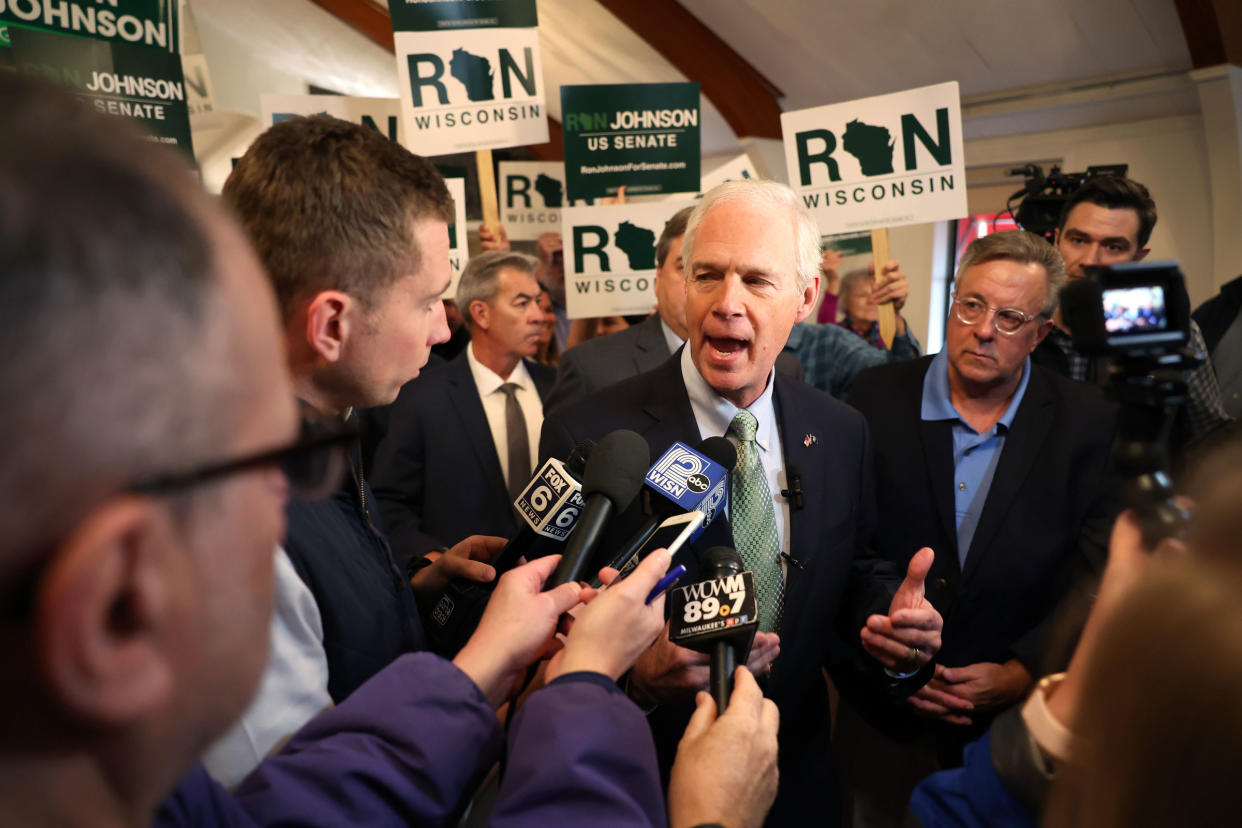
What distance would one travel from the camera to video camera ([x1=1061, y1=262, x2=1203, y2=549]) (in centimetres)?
87

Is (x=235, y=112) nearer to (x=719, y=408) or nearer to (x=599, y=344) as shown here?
(x=599, y=344)

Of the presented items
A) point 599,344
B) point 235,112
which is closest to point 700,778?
point 599,344

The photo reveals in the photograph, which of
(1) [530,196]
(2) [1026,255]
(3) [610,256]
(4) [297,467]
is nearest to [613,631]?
(4) [297,467]

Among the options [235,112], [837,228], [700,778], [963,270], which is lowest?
[700,778]

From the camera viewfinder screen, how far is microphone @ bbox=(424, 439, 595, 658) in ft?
2.72

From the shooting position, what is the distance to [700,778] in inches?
41.4

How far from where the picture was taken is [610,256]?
13.6 ft

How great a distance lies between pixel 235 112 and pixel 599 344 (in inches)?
389

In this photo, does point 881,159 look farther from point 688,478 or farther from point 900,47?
point 900,47

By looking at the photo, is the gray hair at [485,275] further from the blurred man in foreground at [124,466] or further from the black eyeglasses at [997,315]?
the blurred man in foreground at [124,466]

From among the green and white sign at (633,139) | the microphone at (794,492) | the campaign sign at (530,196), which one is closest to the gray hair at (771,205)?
the microphone at (794,492)

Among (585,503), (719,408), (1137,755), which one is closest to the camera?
(1137,755)

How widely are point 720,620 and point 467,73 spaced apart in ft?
11.1

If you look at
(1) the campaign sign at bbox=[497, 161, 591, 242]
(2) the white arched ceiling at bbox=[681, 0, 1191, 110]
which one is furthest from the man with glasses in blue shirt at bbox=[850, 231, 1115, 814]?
(2) the white arched ceiling at bbox=[681, 0, 1191, 110]
